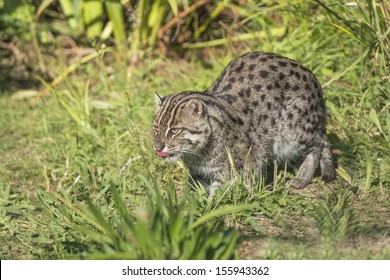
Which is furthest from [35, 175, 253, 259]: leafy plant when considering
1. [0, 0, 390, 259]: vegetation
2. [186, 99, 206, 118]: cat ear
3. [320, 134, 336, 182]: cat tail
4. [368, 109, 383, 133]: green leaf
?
[368, 109, 383, 133]: green leaf

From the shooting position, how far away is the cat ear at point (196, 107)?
5828 millimetres

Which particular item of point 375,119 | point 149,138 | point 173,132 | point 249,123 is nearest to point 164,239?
point 173,132

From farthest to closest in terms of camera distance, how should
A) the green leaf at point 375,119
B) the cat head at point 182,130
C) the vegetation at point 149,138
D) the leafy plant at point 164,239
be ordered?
the green leaf at point 375,119, the cat head at point 182,130, the vegetation at point 149,138, the leafy plant at point 164,239

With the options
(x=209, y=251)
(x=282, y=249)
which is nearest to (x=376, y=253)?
(x=282, y=249)

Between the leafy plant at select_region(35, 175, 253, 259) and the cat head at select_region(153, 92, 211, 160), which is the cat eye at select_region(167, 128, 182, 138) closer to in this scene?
the cat head at select_region(153, 92, 211, 160)

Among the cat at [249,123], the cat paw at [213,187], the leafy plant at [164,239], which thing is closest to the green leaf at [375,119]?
the cat at [249,123]

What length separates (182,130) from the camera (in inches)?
231

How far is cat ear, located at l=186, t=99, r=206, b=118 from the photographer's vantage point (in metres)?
5.83

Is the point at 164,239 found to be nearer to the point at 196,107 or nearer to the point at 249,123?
the point at 196,107

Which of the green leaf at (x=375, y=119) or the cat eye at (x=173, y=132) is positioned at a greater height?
the cat eye at (x=173, y=132)

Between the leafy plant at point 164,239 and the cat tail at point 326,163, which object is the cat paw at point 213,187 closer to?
the cat tail at point 326,163

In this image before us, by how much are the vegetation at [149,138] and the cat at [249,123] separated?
254 mm
